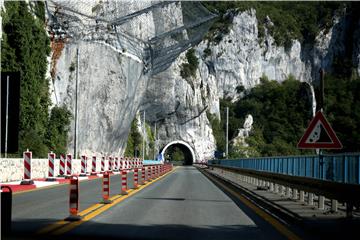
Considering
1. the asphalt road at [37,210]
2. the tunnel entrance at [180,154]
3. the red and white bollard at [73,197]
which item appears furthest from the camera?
the tunnel entrance at [180,154]

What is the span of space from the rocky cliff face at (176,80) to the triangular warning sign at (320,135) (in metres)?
49.3

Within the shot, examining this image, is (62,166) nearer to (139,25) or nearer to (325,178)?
(325,178)

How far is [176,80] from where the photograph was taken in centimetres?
12400

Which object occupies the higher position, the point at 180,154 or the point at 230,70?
the point at 230,70

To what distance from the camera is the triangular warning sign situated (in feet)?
43.1

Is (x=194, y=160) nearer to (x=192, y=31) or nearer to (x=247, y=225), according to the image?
(x=192, y=31)

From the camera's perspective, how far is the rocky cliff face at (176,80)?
2665 inches

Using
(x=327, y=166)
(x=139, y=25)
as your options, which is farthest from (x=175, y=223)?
(x=139, y=25)

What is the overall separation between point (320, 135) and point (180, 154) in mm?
141848

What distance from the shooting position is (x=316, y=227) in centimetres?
1091

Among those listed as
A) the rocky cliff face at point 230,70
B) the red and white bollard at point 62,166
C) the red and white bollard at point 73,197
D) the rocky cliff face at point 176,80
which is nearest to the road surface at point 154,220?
the red and white bollard at point 73,197

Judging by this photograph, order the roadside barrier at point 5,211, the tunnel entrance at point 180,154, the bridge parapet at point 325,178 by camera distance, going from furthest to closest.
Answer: the tunnel entrance at point 180,154 < the bridge parapet at point 325,178 < the roadside barrier at point 5,211

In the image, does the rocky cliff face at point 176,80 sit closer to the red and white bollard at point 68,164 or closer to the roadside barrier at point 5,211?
the red and white bollard at point 68,164

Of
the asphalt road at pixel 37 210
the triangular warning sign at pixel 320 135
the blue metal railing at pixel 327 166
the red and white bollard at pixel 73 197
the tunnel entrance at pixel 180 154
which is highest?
the triangular warning sign at pixel 320 135
